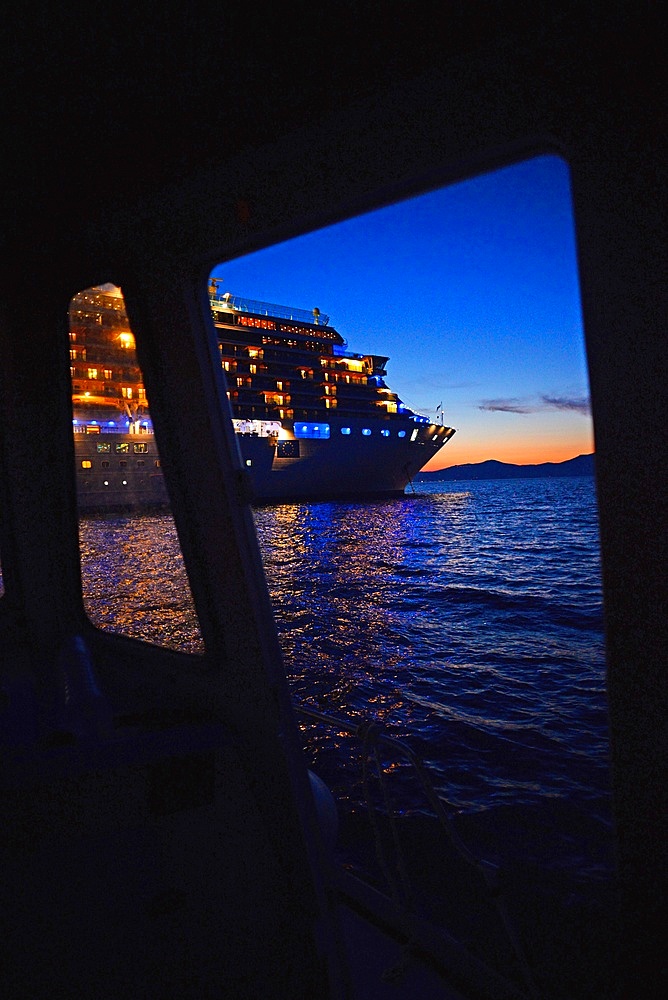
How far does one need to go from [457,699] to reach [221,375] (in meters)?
6.37

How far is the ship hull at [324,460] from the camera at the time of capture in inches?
1292

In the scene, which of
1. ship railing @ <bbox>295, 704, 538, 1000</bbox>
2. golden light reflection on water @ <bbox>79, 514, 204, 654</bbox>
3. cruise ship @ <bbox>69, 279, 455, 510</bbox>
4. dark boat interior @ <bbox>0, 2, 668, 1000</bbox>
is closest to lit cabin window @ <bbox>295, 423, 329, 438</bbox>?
cruise ship @ <bbox>69, 279, 455, 510</bbox>

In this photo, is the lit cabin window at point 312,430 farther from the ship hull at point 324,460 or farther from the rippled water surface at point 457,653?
the rippled water surface at point 457,653

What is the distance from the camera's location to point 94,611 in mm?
2988

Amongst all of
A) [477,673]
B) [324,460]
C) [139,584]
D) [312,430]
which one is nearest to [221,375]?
[477,673]

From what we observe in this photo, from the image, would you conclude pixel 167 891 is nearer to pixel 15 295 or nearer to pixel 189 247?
pixel 189 247

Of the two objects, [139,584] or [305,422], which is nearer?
[139,584]

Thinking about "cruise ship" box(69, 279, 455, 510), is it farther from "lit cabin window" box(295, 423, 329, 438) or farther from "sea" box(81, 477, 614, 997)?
"sea" box(81, 477, 614, 997)

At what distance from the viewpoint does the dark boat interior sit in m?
1.05

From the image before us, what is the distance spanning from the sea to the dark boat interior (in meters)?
0.33

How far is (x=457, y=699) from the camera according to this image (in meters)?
7.18

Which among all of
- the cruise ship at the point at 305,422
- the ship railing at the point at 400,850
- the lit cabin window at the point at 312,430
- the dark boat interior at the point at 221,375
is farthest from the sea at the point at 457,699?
the lit cabin window at the point at 312,430

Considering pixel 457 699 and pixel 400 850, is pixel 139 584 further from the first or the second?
pixel 400 850

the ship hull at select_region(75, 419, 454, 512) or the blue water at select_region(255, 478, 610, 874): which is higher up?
the ship hull at select_region(75, 419, 454, 512)
